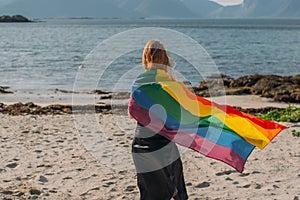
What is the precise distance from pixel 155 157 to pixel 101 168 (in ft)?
10.0

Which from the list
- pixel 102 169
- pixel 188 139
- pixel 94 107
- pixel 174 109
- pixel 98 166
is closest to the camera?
pixel 174 109

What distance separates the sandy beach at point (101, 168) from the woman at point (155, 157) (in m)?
1.37

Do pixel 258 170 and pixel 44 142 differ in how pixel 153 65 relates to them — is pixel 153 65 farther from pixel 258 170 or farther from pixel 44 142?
pixel 44 142

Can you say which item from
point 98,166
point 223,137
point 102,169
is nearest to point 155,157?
point 223,137

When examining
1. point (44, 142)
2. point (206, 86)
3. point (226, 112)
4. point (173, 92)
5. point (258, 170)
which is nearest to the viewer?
point (173, 92)

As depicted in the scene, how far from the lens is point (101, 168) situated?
8.46 meters

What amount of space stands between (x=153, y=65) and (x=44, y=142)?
5423 millimetres

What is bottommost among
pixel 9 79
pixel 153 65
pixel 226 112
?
pixel 9 79

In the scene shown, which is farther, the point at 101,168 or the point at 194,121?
the point at 101,168

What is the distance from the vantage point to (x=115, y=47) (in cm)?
5369

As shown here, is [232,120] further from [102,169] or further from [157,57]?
[102,169]

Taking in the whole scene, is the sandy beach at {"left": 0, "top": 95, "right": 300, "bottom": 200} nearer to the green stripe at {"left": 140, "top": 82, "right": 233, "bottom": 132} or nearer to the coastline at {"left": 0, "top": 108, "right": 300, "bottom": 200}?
the coastline at {"left": 0, "top": 108, "right": 300, "bottom": 200}

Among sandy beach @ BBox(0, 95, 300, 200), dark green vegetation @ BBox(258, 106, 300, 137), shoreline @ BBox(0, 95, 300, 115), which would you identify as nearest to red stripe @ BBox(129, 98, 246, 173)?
sandy beach @ BBox(0, 95, 300, 200)

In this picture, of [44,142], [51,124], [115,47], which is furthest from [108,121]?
[115,47]
